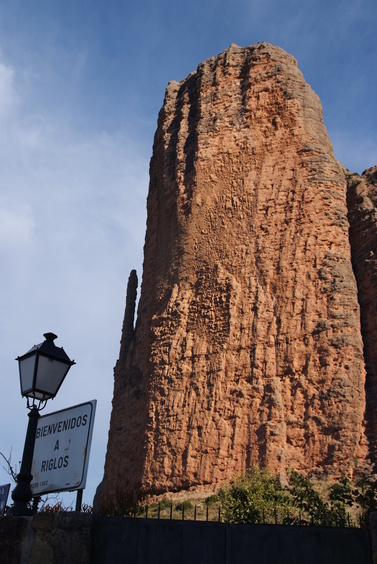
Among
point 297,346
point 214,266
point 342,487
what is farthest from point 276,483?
point 214,266

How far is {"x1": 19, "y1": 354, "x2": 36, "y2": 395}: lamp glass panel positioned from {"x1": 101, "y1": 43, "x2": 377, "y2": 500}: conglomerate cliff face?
9.75 m

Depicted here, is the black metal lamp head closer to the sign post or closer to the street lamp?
the street lamp

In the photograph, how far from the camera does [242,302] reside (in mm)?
16078

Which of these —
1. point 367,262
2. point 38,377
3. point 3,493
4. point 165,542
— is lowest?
point 165,542

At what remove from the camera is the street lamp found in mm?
4910

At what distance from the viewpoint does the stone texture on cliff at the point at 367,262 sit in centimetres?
1443

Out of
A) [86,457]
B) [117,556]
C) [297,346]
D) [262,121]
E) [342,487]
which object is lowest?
[117,556]

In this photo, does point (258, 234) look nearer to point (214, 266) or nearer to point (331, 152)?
point (214, 266)

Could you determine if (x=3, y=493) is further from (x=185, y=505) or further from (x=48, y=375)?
(x=185, y=505)

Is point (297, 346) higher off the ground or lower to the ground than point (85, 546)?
higher

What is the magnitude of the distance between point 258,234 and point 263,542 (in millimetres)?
12715

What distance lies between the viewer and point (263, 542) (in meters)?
4.62

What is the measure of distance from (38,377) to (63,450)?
0.72 m

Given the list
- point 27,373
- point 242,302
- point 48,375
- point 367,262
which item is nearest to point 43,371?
point 48,375
